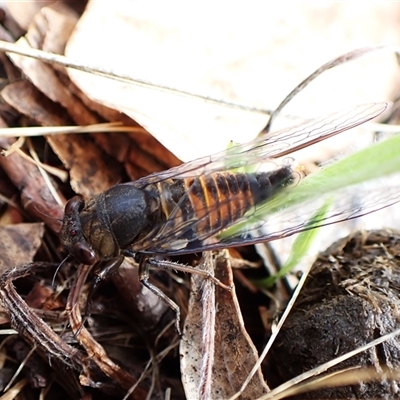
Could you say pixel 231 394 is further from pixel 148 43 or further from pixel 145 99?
pixel 148 43

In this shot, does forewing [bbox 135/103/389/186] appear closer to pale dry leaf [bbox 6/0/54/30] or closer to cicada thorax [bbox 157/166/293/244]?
cicada thorax [bbox 157/166/293/244]

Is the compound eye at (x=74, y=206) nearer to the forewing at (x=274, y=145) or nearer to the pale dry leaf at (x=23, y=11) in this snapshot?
the forewing at (x=274, y=145)

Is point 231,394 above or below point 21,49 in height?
below

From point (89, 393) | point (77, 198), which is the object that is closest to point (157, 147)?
point (77, 198)

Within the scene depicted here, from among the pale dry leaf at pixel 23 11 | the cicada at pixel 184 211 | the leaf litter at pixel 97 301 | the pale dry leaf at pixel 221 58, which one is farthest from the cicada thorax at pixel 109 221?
the pale dry leaf at pixel 23 11

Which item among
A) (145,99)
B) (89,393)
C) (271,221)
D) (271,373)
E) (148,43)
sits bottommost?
(271,373)

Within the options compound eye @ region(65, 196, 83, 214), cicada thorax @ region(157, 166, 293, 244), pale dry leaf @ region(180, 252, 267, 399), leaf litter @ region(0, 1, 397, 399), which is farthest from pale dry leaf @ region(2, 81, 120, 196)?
pale dry leaf @ region(180, 252, 267, 399)

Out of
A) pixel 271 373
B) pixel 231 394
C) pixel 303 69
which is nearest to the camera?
pixel 231 394
